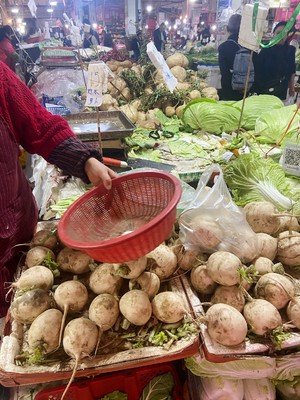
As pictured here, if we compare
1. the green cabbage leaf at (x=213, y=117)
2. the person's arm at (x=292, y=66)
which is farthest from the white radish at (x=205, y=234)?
the person's arm at (x=292, y=66)

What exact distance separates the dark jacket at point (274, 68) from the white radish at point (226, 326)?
5432 millimetres

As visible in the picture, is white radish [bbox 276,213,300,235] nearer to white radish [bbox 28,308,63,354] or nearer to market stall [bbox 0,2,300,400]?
market stall [bbox 0,2,300,400]

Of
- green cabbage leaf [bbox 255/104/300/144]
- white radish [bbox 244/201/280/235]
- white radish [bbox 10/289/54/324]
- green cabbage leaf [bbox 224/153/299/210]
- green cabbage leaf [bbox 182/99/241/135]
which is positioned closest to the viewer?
white radish [bbox 10/289/54/324]

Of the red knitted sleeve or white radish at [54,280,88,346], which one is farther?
the red knitted sleeve

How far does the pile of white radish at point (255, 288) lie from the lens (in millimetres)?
1312

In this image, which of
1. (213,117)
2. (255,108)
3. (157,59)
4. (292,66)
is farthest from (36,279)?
(292,66)

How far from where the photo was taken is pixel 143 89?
16.4ft

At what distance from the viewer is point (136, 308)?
1.30 meters

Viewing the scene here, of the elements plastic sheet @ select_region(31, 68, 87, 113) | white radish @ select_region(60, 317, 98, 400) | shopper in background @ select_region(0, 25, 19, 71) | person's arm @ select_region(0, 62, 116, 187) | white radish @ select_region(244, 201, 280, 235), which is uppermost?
shopper in background @ select_region(0, 25, 19, 71)

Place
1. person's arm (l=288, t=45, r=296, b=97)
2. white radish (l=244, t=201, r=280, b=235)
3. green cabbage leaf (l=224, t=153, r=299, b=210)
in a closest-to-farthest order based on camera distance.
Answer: white radish (l=244, t=201, r=280, b=235) < green cabbage leaf (l=224, t=153, r=299, b=210) < person's arm (l=288, t=45, r=296, b=97)

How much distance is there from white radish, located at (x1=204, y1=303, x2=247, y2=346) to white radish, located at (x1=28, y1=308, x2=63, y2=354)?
2.15ft

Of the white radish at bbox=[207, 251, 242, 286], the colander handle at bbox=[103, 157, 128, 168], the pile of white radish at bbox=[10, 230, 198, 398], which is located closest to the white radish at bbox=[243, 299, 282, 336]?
the white radish at bbox=[207, 251, 242, 286]

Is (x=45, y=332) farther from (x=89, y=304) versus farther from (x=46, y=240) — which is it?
(x=46, y=240)

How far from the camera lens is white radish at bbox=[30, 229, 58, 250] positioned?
1694 mm
